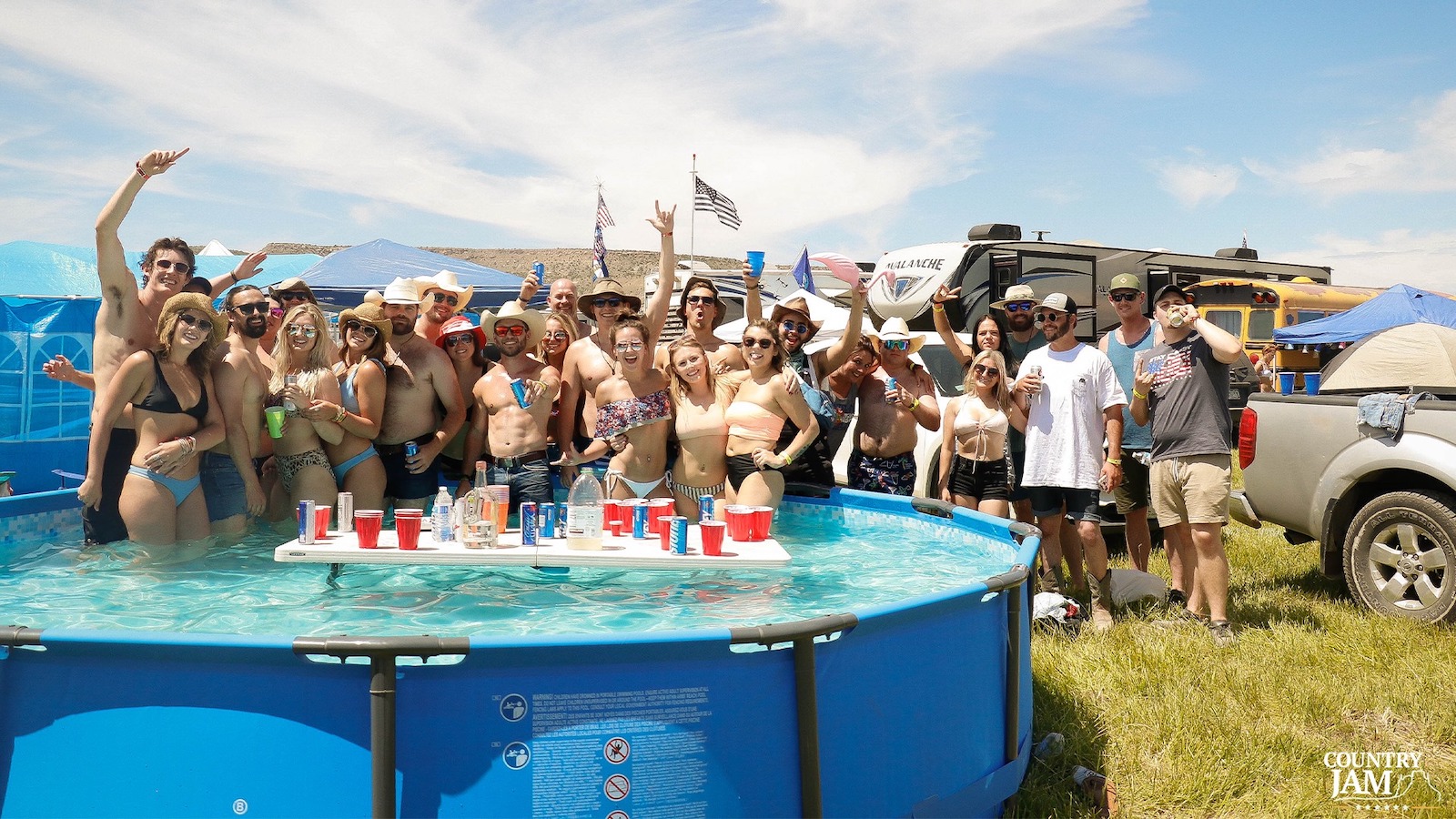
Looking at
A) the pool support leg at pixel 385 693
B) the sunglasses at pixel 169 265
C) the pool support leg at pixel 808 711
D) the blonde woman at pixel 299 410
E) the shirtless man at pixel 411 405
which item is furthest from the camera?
the shirtless man at pixel 411 405

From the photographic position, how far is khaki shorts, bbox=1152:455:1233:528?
5.37 meters

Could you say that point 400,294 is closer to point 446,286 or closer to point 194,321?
point 446,286

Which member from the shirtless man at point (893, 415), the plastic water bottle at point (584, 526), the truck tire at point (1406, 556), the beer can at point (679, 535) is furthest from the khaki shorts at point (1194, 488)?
the plastic water bottle at point (584, 526)

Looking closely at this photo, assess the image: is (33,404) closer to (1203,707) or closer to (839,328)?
(839,328)

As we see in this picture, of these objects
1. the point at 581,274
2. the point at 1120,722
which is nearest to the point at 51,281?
the point at 1120,722

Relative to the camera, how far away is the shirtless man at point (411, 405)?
5.91m

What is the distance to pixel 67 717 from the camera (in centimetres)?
271

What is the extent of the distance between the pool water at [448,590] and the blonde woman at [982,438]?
552mm

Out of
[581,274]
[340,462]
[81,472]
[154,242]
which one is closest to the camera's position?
[154,242]

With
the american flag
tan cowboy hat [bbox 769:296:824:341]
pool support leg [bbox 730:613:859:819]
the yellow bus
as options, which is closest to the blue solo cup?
tan cowboy hat [bbox 769:296:824:341]

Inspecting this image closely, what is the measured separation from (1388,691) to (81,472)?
1096 centimetres

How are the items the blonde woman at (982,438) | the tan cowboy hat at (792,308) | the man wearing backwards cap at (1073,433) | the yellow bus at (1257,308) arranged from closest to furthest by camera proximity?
the man wearing backwards cap at (1073,433), the blonde woman at (982,438), the tan cowboy hat at (792,308), the yellow bus at (1257,308)

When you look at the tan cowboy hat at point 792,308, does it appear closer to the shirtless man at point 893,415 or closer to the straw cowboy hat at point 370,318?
the shirtless man at point 893,415

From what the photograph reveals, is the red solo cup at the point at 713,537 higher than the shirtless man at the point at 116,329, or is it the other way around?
the shirtless man at the point at 116,329
